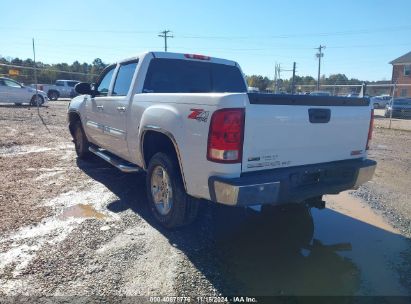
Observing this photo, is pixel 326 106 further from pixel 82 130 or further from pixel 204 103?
pixel 82 130

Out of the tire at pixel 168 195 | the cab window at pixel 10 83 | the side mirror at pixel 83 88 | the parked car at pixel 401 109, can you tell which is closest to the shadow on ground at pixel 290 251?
the tire at pixel 168 195

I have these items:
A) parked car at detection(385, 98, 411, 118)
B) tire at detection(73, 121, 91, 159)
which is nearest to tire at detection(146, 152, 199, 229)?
tire at detection(73, 121, 91, 159)

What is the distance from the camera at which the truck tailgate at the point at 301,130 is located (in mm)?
3119

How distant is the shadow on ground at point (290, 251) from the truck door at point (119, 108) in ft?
2.86

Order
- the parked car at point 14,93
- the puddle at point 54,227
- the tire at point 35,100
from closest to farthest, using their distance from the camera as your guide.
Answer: the puddle at point 54,227 < the parked car at point 14,93 < the tire at point 35,100

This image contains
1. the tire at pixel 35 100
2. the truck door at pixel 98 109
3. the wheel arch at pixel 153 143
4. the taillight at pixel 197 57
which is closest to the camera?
the wheel arch at pixel 153 143

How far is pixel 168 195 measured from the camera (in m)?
4.05

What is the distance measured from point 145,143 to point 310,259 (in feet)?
7.67

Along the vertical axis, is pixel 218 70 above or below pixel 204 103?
above

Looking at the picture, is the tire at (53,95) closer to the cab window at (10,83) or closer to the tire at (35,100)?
the tire at (35,100)

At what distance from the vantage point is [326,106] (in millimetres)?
3609

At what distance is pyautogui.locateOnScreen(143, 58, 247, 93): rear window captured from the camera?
Result: 4.84m

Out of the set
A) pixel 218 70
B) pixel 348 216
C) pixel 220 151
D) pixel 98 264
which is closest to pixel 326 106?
pixel 220 151

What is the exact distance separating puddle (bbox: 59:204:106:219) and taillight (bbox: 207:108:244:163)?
84.4 inches
